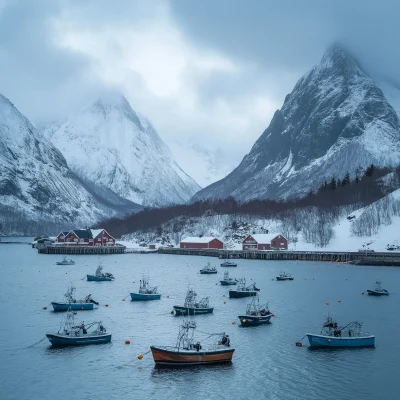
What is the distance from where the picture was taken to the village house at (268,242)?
630 ft

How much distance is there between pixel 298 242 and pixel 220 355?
504ft

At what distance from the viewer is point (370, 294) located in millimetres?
88750

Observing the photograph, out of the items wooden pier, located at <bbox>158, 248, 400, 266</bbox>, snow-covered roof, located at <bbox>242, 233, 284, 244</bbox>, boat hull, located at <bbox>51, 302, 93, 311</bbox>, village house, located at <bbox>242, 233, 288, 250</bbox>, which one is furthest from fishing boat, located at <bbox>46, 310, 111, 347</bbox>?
snow-covered roof, located at <bbox>242, 233, 284, 244</bbox>

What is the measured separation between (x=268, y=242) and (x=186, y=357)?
14637 centimetres

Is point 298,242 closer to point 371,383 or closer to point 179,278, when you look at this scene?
point 179,278

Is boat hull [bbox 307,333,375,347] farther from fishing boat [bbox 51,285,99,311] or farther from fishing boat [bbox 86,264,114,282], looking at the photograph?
fishing boat [bbox 86,264,114,282]

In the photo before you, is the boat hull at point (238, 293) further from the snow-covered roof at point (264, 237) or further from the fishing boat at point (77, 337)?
the snow-covered roof at point (264, 237)

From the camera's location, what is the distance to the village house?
630 ft

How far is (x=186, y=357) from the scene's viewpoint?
47.8 m

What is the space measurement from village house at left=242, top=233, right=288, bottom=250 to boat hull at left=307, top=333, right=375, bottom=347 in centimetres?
13701

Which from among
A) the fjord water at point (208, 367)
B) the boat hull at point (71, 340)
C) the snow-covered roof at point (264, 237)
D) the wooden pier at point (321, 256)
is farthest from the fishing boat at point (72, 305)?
the snow-covered roof at point (264, 237)

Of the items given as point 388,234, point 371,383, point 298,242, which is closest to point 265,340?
point 371,383

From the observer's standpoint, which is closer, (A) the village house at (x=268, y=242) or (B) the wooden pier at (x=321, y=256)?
(B) the wooden pier at (x=321, y=256)

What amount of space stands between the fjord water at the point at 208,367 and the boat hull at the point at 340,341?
2.81ft
